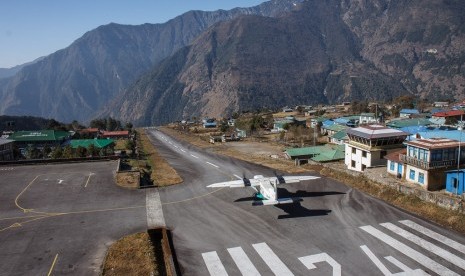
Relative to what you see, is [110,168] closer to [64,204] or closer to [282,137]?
[64,204]

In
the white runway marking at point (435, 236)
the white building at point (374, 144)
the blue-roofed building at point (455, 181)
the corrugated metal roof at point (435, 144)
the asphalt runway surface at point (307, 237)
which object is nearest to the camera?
the asphalt runway surface at point (307, 237)

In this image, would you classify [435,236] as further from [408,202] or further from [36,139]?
[36,139]

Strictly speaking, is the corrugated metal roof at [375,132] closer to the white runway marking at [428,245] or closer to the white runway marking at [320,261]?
the white runway marking at [428,245]

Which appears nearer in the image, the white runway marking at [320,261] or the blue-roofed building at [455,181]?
the white runway marking at [320,261]

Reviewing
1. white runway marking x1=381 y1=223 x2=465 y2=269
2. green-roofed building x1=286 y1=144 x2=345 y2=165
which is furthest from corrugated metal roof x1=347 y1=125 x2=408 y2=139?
white runway marking x1=381 y1=223 x2=465 y2=269

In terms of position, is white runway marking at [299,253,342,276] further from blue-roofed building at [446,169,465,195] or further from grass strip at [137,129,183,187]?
grass strip at [137,129,183,187]

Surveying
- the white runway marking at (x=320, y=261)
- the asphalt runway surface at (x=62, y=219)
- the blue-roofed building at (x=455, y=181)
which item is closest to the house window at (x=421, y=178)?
the blue-roofed building at (x=455, y=181)

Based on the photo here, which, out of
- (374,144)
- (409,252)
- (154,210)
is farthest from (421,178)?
(154,210)
